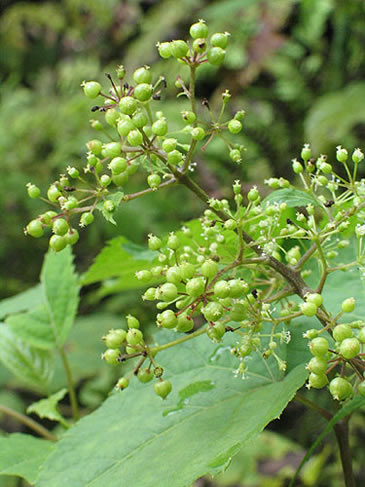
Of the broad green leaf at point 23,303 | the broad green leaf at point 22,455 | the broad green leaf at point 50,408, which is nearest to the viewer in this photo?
the broad green leaf at point 22,455

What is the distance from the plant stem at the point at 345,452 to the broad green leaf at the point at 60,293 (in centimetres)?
93

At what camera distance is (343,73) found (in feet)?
15.1

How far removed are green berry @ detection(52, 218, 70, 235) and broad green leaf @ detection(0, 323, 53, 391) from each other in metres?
1.05

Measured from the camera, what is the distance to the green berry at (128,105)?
0.84m

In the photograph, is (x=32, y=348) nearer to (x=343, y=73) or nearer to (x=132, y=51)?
(x=343, y=73)

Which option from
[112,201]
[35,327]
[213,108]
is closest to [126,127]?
[112,201]

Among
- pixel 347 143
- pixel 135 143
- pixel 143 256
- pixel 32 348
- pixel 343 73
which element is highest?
pixel 135 143

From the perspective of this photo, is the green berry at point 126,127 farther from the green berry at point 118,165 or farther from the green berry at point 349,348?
the green berry at point 349,348

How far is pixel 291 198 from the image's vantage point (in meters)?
0.96

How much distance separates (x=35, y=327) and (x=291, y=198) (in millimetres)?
1097

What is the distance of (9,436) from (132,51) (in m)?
4.70

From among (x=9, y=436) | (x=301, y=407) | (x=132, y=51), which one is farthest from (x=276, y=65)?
(x=9, y=436)

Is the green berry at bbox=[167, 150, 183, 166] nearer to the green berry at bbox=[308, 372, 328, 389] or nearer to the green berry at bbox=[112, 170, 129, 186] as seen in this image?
the green berry at bbox=[112, 170, 129, 186]

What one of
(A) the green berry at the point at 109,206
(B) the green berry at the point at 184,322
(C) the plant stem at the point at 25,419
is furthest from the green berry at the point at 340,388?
(C) the plant stem at the point at 25,419
